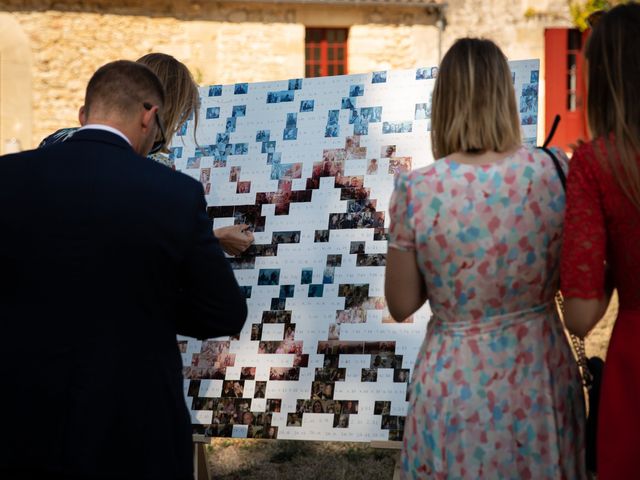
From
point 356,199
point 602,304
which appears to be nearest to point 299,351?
point 356,199

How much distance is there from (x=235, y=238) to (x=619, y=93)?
2051 millimetres

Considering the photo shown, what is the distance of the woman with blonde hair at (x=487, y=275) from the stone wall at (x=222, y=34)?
38.6ft

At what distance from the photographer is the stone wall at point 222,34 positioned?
1363cm

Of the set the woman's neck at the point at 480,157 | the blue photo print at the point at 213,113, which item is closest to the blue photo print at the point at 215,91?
the blue photo print at the point at 213,113

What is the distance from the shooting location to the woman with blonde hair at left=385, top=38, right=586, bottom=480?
2.25m

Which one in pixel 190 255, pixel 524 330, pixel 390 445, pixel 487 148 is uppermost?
pixel 487 148

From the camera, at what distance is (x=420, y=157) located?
3.72 m

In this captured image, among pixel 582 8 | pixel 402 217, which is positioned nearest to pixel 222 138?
pixel 402 217

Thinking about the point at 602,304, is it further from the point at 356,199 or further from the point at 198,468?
the point at 198,468

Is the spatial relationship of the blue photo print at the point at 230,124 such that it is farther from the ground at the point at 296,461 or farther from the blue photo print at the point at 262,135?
the ground at the point at 296,461

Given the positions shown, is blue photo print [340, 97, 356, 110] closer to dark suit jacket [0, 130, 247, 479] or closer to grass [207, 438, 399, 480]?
dark suit jacket [0, 130, 247, 479]

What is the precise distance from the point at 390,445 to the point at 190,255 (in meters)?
1.51

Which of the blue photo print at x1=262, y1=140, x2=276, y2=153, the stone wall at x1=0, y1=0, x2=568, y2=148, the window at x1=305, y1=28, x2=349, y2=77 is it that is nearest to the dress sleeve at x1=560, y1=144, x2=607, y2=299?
the blue photo print at x1=262, y1=140, x2=276, y2=153

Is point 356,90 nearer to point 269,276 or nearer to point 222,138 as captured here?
point 222,138
